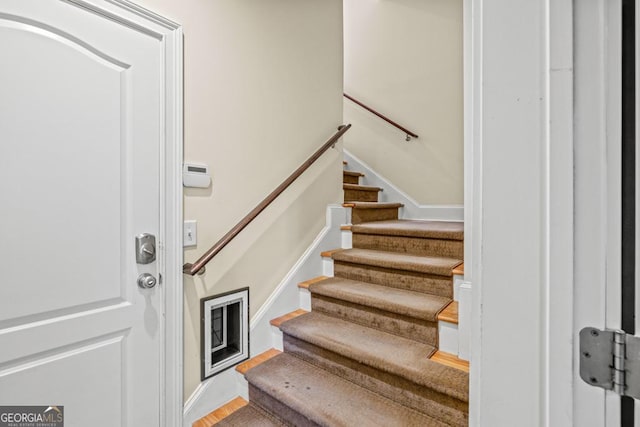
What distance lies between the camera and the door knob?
129 cm

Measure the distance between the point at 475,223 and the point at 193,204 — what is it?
1285 millimetres

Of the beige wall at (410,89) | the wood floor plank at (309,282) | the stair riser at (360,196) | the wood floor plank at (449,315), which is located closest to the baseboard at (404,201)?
the beige wall at (410,89)

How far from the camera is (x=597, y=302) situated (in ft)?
1.43

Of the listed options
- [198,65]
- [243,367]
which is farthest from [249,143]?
[243,367]

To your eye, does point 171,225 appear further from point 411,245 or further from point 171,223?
point 411,245

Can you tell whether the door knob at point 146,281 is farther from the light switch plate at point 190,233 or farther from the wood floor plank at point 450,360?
the wood floor plank at point 450,360

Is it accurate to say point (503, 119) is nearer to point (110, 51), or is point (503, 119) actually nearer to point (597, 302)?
point (597, 302)

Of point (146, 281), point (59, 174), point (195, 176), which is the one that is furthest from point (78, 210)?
point (195, 176)

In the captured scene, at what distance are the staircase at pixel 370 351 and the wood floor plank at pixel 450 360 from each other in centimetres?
2

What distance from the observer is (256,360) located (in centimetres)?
174

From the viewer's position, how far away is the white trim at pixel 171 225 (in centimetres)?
135

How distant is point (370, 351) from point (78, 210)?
A: 137 cm

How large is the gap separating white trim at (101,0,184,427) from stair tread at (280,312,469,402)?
24.3 inches

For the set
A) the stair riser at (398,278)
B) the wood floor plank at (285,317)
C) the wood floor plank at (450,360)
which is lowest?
the wood floor plank at (450,360)
